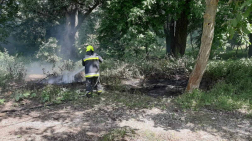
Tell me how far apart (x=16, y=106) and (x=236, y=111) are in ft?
21.4

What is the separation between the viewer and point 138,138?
4.14 meters

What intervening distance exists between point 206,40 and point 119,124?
375 centimetres

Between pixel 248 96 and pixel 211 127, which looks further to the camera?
pixel 248 96

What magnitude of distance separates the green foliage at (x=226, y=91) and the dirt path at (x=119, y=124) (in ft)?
1.41

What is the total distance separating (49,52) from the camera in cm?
1667

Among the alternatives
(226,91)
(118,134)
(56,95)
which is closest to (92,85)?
(56,95)

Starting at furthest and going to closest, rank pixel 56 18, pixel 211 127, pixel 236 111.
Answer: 1. pixel 56 18
2. pixel 236 111
3. pixel 211 127

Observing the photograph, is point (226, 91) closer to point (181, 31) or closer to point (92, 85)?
point (92, 85)

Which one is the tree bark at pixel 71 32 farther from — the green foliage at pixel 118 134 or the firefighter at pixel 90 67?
the green foliage at pixel 118 134

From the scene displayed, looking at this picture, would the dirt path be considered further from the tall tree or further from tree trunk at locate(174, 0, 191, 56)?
tree trunk at locate(174, 0, 191, 56)

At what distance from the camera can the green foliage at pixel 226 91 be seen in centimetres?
587

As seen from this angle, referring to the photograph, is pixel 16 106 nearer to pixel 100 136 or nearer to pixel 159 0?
pixel 100 136

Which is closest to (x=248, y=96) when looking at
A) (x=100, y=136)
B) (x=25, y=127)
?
(x=100, y=136)

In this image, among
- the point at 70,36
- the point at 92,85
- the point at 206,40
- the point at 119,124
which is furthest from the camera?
the point at 70,36
